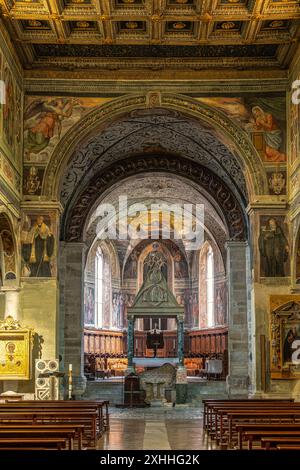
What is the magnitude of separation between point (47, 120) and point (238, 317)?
1023 centimetres

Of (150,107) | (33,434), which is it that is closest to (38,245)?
(150,107)

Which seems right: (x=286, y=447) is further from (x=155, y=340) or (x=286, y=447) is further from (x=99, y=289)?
(x=99, y=289)

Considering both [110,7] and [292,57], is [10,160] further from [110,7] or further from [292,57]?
[292,57]

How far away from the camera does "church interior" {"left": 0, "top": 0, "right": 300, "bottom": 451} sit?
64.0ft

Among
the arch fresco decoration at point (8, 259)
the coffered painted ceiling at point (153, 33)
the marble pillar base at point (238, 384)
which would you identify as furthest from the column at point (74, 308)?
the coffered painted ceiling at point (153, 33)

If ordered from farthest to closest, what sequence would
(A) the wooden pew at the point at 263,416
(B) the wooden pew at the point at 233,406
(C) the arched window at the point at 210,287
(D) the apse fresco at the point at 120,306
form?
1. (D) the apse fresco at the point at 120,306
2. (C) the arched window at the point at 210,287
3. (B) the wooden pew at the point at 233,406
4. (A) the wooden pew at the point at 263,416

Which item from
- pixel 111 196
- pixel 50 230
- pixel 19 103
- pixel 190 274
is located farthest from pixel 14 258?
pixel 190 274

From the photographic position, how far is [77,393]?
90.3 feet

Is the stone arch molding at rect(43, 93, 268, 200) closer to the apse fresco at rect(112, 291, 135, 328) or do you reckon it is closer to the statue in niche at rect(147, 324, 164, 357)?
the statue in niche at rect(147, 324, 164, 357)

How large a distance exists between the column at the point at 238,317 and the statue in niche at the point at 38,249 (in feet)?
27.1

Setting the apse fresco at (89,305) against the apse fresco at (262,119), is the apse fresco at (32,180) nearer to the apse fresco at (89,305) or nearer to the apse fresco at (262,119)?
the apse fresco at (262,119)

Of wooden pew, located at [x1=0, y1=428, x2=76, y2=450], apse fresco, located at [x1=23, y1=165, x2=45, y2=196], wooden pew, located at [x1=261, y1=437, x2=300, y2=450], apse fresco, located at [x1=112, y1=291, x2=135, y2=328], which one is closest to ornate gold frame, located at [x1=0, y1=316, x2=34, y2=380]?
apse fresco, located at [x1=23, y1=165, x2=45, y2=196]

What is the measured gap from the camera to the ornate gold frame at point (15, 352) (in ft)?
68.4

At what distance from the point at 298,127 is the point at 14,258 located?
8.80 m
